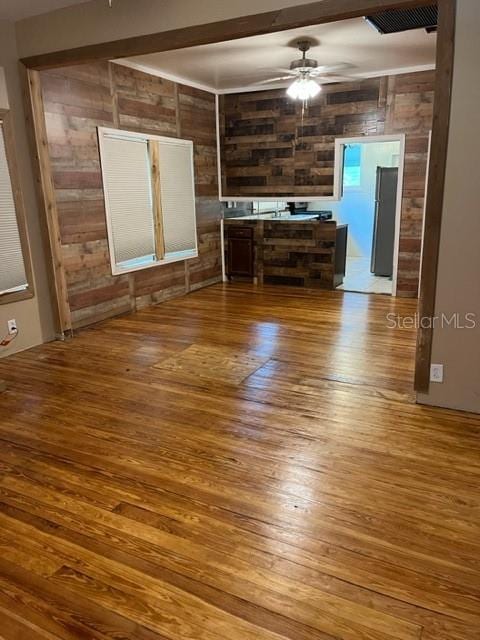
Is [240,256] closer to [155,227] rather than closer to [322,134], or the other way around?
[155,227]

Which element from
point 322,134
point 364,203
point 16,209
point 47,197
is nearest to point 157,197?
point 47,197

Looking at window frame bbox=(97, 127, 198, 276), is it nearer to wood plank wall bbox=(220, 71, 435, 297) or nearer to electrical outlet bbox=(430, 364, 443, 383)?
wood plank wall bbox=(220, 71, 435, 297)

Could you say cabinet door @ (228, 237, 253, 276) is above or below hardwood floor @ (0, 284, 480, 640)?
above

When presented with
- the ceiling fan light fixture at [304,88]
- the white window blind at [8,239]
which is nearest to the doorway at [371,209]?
the ceiling fan light fixture at [304,88]

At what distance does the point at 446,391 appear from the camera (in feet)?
10.3

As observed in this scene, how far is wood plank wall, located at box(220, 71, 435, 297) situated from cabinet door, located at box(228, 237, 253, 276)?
72cm

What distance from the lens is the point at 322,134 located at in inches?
249

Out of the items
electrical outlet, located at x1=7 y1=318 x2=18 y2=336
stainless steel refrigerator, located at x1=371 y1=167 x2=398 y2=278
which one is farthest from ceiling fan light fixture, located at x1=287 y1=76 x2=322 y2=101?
electrical outlet, located at x1=7 y1=318 x2=18 y2=336

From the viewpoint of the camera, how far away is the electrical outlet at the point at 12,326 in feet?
14.0

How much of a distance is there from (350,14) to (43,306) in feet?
11.8

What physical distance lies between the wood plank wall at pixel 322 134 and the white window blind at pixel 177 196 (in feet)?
2.96

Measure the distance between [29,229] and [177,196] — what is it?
2.35 meters

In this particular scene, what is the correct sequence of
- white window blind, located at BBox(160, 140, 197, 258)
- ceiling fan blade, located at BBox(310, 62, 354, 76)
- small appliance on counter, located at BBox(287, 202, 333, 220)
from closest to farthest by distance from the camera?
1. ceiling fan blade, located at BBox(310, 62, 354, 76)
2. white window blind, located at BBox(160, 140, 197, 258)
3. small appliance on counter, located at BBox(287, 202, 333, 220)

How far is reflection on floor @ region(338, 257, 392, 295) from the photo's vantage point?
22.2 ft
